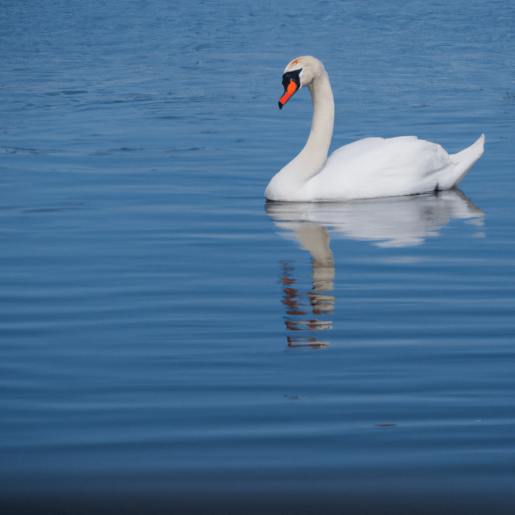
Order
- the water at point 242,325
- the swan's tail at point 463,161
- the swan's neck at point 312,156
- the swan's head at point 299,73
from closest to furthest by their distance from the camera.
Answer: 1. the water at point 242,325
2. the swan's neck at point 312,156
3. the swan's head at point 299,73
4. the swan's tail at point 463,161

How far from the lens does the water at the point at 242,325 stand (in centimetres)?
333

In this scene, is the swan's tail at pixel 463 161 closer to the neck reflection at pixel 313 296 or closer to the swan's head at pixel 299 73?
the swan's head at pixel 299 73

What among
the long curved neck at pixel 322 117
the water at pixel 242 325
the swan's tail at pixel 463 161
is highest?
the long curved neck at pixel 322 117

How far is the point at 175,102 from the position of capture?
14609 millimetres

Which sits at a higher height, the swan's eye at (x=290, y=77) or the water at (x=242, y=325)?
the swan's eye at (x=290, y=77)

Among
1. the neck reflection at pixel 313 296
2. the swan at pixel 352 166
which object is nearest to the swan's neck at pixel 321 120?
the swan at pixel 352 166

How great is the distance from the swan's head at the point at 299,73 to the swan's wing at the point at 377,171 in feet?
2.53

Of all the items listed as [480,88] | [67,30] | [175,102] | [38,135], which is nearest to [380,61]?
[480,88]

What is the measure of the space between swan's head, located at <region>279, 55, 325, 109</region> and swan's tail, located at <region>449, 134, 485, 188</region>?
1.64m

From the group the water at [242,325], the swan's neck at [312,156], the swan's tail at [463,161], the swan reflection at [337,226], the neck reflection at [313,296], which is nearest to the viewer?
the water at [242,325]

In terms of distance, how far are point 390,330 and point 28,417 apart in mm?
1968

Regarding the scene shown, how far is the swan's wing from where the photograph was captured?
8414mm

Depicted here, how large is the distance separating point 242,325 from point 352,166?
3788 mm

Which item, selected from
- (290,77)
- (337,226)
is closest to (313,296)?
(337,226)
